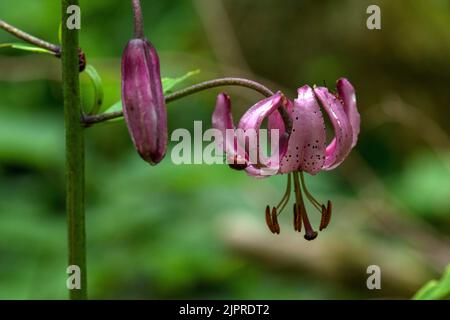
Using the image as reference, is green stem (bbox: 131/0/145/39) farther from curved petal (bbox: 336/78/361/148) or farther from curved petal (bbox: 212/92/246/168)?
curved petal (bbox: 336/78/361/148)

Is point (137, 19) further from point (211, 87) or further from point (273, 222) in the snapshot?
point (273, 222)

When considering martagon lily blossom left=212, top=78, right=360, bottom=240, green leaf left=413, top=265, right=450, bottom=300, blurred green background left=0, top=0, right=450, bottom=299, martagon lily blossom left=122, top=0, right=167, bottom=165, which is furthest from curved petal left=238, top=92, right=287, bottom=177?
blurred green background left=0, top=0, right=450, bottom=299

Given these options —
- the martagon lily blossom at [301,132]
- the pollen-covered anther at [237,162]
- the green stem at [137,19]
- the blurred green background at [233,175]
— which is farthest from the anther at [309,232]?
the blurred green background at [233,175]

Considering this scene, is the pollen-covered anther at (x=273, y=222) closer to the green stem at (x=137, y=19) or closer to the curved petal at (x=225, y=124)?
the curved petal at (x=225, y=124)

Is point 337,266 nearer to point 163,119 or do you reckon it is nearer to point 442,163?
point 442,163

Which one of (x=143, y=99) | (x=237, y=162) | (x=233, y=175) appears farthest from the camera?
(x=233, y=175)

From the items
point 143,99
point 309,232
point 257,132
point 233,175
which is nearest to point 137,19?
point 143,99

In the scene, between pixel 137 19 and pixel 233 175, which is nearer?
pixel 137 19

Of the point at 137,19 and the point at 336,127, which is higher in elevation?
the point at 137,19
